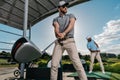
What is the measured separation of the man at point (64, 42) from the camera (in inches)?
161

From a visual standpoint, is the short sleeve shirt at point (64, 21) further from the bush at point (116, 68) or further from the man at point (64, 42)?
the bush at point (116, 68)

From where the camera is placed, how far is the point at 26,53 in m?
3.94

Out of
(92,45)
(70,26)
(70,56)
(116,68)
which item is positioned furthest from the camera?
(116,68)

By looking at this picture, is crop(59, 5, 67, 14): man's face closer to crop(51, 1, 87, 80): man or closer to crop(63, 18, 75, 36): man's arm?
crop(51, 1, 87, 80): man

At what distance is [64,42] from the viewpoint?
167 inches

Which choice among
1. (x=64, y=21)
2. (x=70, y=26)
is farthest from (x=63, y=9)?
(x=70, y=26)

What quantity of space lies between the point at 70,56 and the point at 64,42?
28cm

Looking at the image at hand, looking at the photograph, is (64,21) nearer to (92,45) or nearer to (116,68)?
(92,45)

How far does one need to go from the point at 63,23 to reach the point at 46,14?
8411 mm

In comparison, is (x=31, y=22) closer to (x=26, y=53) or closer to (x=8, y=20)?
(x=8, y=20)

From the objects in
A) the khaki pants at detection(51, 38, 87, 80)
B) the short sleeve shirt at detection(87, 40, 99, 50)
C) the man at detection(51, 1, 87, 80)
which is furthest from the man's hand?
the short sleeve shirt at detection(87, 40, 99, 50)

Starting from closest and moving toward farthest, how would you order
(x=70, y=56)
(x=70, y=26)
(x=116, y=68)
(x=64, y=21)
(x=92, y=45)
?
1. (x=70, y=56)
2. (x=70, y=26)
3. (x=64, y=21)
4. (x=92, y=45)
5. (x=116, y=68)

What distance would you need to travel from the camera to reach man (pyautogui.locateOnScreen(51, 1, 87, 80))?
161 inches

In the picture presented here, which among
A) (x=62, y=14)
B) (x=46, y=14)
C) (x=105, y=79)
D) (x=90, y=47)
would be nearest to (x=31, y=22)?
(x=46, y=14)
